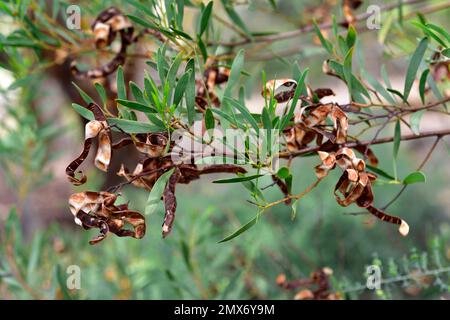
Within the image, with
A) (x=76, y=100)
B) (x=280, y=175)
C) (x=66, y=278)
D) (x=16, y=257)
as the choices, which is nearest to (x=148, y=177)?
(x=280, y=175)

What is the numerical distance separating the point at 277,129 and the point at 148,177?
14 cm

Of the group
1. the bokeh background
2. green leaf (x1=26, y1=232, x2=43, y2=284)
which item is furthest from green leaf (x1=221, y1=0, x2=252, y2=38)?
green leaf (x1=26, y1=232, x2=43, y2=284)

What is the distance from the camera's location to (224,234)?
151 cm

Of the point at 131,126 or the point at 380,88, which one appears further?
Answer: the point at 380,88

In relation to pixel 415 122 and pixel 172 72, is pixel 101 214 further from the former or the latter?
pixel 415 122

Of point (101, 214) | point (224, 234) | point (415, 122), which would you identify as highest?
point (224, 234)

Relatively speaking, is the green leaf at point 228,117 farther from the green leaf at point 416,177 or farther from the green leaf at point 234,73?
the green leaf at point 416,177

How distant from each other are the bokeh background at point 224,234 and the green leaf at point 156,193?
0.28 metres

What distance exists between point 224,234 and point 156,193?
102 centimetres

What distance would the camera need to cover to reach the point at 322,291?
782 mm

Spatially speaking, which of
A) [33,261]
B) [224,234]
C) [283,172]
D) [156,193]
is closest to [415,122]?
[283,172]

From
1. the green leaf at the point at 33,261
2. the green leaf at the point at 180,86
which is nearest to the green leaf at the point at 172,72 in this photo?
the green leaf at the point at 180,86

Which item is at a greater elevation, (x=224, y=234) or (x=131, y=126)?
(x=224, y=234)

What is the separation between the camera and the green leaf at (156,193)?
1.62ft
